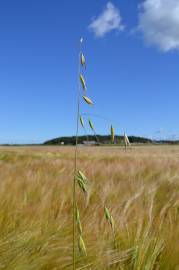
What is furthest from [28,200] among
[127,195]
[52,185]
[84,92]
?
[84,92]

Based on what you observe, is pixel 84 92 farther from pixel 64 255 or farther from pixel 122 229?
pixel 122 229

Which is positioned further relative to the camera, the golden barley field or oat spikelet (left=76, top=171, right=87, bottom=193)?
the golden barley field

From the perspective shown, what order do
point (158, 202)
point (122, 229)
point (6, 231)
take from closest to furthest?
point (6, 231) → point (122, 229) → point (158, 202)

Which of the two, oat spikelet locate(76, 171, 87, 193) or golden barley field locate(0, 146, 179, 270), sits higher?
oat spikelet locate(76, 171, 87, 193)

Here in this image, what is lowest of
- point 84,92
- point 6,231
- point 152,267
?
point 152,267

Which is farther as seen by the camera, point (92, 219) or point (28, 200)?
point (28, 200)

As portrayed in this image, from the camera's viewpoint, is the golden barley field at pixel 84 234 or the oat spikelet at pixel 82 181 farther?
the golden barley field at pixel 84 234

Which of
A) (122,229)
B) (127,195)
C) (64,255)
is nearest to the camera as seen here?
(64,255)

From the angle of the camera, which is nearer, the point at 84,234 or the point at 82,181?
the point at 82,181

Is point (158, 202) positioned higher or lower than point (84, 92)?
lower

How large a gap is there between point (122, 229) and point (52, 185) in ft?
3.51

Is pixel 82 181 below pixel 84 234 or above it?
above

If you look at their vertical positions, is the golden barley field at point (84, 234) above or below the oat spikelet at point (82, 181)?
below

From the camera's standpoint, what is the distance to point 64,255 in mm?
1687
